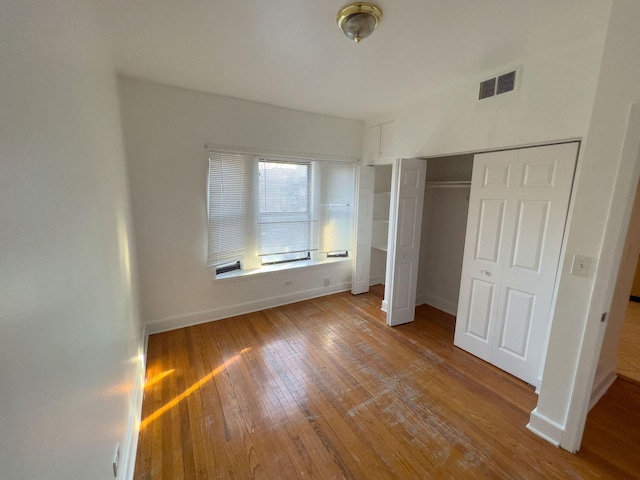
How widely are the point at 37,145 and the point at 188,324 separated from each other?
9.37ft

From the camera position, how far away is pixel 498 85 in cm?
228

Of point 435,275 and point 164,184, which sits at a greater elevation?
point 164,184

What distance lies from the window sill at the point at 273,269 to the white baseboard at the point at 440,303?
1251 mm

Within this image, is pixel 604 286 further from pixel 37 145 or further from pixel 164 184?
pixel 164 184

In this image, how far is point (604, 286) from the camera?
5.13ft

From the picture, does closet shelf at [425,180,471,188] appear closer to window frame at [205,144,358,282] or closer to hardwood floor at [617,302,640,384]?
window frame at [205,144,358,282]

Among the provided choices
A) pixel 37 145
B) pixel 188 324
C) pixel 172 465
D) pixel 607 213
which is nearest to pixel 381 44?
pixel 607 213

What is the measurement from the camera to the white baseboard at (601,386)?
7.11ft

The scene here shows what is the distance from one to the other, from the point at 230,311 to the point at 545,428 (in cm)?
317

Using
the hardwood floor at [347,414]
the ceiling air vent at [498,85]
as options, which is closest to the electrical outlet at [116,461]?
the hardwood floor at [347,414]

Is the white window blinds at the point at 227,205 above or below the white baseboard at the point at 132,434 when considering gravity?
above

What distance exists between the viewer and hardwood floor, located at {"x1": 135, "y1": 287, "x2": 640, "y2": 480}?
1625mm

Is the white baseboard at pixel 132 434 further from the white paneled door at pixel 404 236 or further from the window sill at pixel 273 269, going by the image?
the white paneled door at pixel 404 236

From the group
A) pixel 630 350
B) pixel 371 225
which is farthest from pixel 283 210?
pixel 630 350
